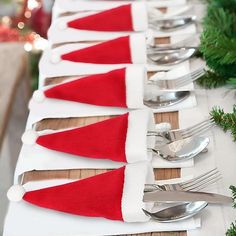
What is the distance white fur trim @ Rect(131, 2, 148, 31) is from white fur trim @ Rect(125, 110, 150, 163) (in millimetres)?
357

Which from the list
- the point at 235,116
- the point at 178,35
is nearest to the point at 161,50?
the point at 178,35

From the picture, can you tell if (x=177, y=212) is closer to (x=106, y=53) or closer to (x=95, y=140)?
(x=95, y=140)

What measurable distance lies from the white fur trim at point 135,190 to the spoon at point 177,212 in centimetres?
1

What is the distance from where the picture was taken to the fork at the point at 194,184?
82 cm

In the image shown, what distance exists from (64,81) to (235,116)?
1.21 ft

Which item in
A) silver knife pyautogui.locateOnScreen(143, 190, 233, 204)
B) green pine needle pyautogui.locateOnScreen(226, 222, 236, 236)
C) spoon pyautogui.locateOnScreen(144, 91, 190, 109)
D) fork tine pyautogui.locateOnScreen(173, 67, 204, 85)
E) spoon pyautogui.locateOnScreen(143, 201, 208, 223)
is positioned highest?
fork tine pyautogui.locateOnScreen(173, 67, 204, 85)

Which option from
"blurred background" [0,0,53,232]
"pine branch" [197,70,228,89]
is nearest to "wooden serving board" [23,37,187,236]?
"pine branch" [197,70,228,89]

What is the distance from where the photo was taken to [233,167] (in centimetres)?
88

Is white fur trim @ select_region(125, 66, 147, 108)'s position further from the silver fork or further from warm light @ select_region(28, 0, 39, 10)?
warm light @ select_region(28, 0, 39, 10)

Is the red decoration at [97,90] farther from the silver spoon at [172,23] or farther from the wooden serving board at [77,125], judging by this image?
the silver spoon at [172,23]

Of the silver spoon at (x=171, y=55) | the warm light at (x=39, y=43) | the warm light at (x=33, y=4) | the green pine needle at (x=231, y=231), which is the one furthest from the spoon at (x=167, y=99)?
the warm light at (x=33, y=4)

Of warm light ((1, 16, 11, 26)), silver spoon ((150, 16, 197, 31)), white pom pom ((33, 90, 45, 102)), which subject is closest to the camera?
white pom pom ((33, 90, 45, 102))

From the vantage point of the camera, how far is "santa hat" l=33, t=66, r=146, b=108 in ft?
3.32

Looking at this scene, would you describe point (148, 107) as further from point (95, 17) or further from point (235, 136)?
point (95, 17)
